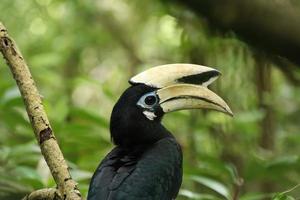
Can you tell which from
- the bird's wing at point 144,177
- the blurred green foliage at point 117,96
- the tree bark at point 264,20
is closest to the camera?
the tree bark at point 264,20

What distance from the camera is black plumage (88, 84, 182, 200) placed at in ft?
6.97

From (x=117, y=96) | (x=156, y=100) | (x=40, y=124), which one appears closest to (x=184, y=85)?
(x=156, y=100)

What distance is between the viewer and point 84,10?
18.5ft

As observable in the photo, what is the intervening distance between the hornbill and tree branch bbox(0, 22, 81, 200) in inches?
12.9

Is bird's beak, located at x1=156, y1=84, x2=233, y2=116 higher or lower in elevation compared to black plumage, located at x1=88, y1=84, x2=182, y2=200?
higher

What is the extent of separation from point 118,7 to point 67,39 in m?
0.58

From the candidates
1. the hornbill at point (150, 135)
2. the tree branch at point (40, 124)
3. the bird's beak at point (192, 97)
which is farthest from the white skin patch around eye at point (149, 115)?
the tree branch at point (40, 124)

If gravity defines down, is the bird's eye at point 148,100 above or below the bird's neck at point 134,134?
above

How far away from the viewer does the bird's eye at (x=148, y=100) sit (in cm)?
258

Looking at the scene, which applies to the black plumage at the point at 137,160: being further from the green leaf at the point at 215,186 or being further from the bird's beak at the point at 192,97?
the green leaf at the point at 215,186

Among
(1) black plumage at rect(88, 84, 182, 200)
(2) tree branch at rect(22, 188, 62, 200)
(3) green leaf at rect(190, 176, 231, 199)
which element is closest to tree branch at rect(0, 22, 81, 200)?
(2) tree branch at rect(22, 188, 62, 200)

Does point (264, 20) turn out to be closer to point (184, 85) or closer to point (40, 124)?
point (40, 124)

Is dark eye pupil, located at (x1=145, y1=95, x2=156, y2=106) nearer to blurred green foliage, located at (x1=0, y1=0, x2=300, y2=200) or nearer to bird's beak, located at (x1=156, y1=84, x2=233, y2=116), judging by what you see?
bird's beak, located at (x1=156, y1=84, x2=233, y2=116)

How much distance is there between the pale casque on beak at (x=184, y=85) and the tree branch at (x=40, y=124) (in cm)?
68
